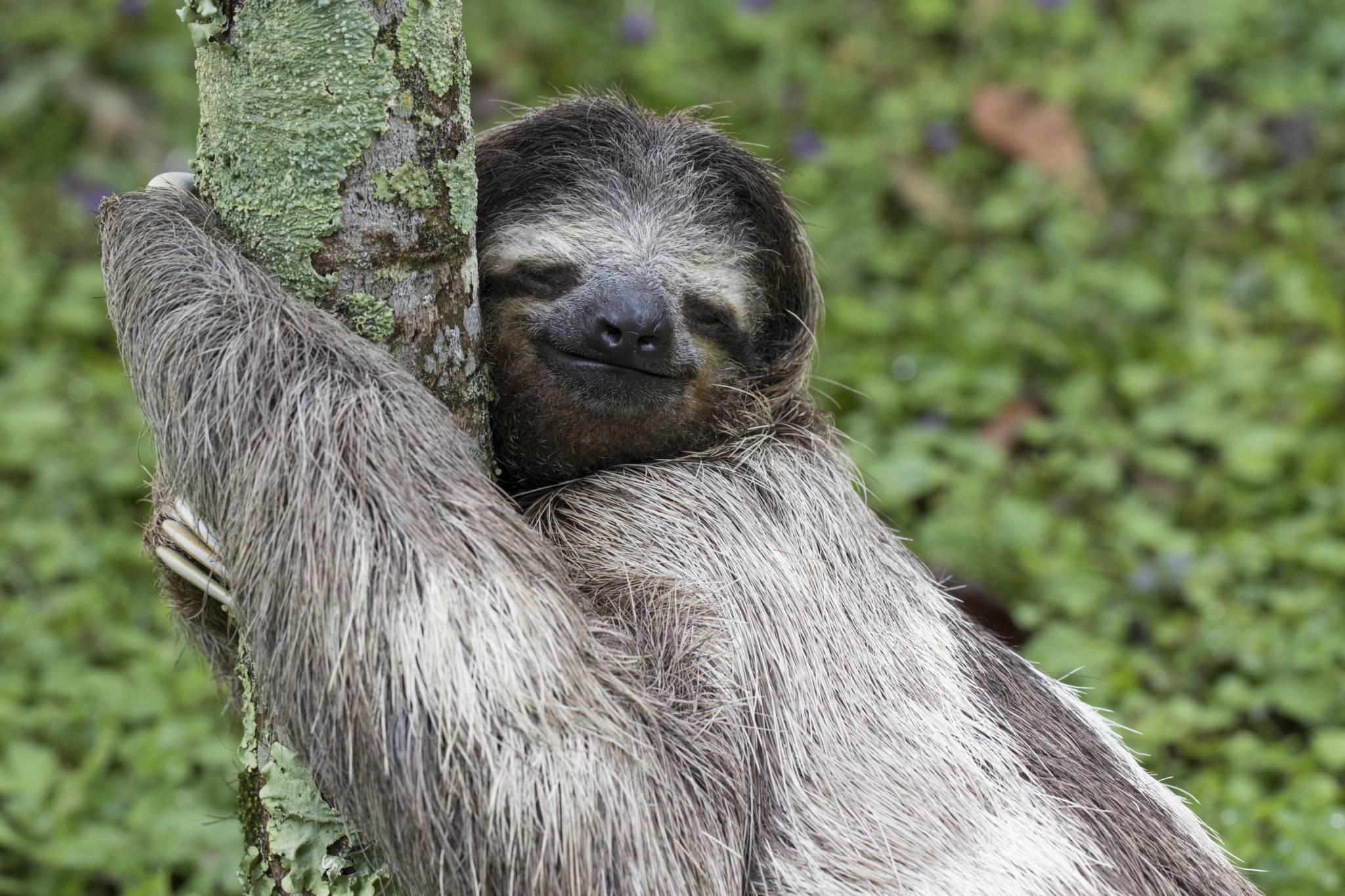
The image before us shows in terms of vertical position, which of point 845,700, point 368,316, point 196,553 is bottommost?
point 845,700

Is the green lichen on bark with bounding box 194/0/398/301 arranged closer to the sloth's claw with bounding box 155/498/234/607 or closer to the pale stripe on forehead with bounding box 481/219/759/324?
the sloth's claw with bounding box 155/498/234/607

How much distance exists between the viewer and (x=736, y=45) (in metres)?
9.91

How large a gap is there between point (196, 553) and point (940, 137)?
7.26 m

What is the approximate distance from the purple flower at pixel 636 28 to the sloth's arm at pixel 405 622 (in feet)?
23.6

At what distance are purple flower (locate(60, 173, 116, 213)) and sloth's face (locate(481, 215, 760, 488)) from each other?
5870mm

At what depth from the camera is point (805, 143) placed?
891cm

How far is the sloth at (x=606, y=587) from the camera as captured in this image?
2.76 metres

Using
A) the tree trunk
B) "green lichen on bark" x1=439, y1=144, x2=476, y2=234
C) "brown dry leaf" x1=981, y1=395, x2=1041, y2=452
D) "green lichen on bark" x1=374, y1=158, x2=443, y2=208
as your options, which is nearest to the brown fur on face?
the tree trunk

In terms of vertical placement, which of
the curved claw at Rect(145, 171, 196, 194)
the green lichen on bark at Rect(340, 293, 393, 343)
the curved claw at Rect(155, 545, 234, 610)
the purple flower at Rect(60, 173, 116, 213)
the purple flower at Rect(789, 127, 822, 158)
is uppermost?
the curved claw at Rect(145, 171, 196, 194)

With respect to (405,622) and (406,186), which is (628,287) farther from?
(405,622)

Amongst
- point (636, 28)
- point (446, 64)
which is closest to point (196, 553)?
point (446, 64)

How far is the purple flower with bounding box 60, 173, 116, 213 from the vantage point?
27.7ft

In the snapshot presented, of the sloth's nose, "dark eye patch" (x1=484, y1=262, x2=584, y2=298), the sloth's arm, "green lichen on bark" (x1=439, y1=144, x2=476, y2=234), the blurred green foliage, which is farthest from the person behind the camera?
the blurred green foliage

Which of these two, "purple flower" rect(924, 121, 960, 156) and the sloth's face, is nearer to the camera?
the sloth's face
